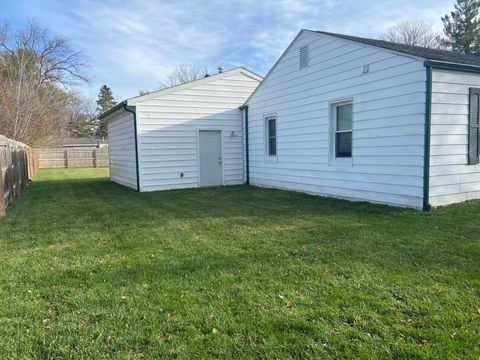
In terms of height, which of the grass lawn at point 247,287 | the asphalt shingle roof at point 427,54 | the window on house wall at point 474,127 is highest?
the asphalt shingle roof at point 427,54

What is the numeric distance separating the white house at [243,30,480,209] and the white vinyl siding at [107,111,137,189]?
4940mm

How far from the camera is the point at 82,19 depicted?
12.9m

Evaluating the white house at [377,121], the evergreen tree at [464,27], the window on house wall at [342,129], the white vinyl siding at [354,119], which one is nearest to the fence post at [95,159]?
the white vinyl siding at [354,119]

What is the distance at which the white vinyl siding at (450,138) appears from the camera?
653 cm

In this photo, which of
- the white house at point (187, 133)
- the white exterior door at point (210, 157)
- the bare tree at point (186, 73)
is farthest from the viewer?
the bare tree at point (186, 73)

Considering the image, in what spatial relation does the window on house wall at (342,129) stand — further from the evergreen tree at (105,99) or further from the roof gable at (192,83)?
the evergreen tree at (105,99)

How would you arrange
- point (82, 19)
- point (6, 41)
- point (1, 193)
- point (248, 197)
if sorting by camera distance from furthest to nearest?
point (6, 41) → point (82, 19) → point (248, 197) → point (1, 193)

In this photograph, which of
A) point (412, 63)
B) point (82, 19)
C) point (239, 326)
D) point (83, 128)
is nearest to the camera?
point (239, 326)

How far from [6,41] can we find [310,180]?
1114 inches

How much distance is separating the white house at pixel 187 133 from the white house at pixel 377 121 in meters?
2.40

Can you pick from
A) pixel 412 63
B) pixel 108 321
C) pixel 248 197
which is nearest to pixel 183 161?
pixel 248 197

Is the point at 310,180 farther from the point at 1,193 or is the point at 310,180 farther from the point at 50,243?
the point at 1,193

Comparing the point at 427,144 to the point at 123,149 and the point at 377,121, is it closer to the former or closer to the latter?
the point at 377,121

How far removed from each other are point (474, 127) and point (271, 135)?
18.5ft
